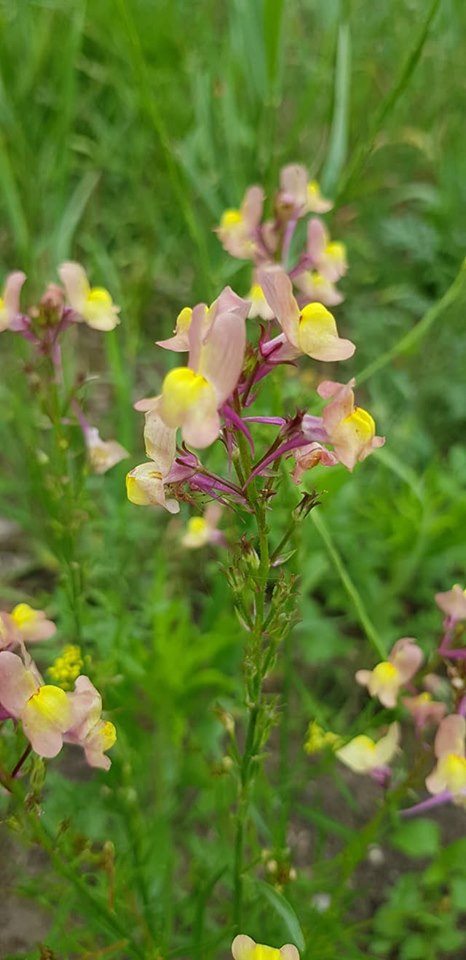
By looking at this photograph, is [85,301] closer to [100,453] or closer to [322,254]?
[100,453]

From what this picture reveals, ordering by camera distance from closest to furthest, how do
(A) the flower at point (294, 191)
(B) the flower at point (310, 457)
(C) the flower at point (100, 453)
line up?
1. (B) the flower at point (310, 457)
2. (C) the flower at point (100, 453)
3. (A) the flower at point (294, 191)

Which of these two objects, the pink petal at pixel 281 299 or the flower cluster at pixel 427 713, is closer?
the pink petal at pixel 281 299

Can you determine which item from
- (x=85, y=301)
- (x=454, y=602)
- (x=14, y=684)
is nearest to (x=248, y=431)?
(x=14, y=684)

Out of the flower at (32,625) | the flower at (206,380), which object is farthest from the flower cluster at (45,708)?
the flower at (206,380)

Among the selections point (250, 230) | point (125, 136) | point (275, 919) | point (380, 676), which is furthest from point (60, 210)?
point (275, 919)

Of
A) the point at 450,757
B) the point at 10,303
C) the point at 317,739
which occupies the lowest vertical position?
the point at 317,739

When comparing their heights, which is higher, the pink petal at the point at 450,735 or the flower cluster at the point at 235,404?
the flower cluster at the point at 235,404

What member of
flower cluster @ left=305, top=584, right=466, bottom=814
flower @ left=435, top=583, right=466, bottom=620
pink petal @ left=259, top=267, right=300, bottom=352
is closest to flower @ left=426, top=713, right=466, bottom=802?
flower cluster @ left=305, top=584, right=466, bottom=814

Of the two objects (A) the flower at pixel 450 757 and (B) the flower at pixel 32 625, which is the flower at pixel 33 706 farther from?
(A) the flower at pixel 450 757
